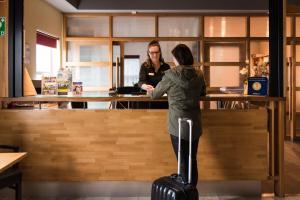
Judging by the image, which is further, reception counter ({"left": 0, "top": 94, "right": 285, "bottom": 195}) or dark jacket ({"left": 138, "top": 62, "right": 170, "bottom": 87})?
dark jacket ({"left": 138, "top": 62, "right": 170, "bottom": 87})

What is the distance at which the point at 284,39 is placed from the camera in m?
4.22

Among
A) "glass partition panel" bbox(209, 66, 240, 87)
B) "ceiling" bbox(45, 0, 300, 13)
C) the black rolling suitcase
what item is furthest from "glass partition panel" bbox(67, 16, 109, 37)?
the black rolling suitcase

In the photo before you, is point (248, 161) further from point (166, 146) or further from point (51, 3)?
point (51, 3)

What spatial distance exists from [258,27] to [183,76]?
5181 mm

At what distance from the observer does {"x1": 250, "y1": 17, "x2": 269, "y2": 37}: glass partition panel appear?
319 inches

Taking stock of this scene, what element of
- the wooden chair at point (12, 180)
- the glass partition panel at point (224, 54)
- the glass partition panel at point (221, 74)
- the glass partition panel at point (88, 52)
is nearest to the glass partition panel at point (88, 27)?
the glass partition panel at point (88, 52)

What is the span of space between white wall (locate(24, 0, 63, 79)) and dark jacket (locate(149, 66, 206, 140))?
336cm

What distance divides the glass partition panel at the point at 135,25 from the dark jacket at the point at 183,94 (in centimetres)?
466

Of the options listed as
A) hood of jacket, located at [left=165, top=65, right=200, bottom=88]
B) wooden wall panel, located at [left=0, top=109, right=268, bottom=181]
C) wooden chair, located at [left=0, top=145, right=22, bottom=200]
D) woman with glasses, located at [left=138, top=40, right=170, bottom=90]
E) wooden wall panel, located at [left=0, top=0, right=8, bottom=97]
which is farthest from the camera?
woman with glasses, located at [left=138, top=40, right=170, bottom=90]

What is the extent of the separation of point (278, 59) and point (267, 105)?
498 millimetres

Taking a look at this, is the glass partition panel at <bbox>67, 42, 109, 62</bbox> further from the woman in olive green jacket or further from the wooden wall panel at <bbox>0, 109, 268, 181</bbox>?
the woman in olive green jacket

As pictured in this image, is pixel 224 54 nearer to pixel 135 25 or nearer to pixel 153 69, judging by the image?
pixel 135 25

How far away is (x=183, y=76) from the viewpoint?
11.4 ft

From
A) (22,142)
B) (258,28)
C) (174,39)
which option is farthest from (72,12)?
(22,142)
